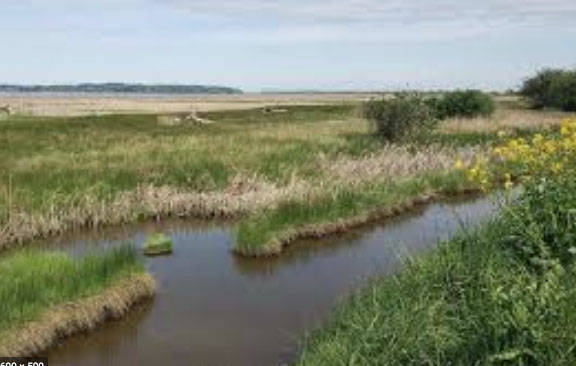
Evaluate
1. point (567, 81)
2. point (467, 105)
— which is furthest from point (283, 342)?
point (567, 81)

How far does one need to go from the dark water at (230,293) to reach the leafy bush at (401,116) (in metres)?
16.4

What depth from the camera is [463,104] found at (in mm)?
63625

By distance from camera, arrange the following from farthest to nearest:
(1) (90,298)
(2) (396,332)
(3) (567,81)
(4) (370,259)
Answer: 1. (3) (567,81)
2. (4) (370,259)
3. (1) (90,298)
4. (2) (396,332)

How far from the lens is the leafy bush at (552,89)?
246ft

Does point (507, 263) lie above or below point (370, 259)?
above

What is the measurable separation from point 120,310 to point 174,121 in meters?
46.5

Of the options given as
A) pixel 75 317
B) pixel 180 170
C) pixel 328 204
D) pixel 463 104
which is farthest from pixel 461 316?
pixel 463 104

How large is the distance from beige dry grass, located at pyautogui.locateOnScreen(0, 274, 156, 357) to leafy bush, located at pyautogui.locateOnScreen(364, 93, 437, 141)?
25.5 metres

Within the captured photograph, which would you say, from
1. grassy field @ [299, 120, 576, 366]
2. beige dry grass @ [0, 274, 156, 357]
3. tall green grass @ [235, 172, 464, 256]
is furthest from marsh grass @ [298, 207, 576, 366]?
tall green grass @ [235, 172, 464, 256]

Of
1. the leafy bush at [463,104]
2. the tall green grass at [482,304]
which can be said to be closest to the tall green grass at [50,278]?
the tall green grass at [482,304]

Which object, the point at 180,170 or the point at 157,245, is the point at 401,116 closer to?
the point at 180,170

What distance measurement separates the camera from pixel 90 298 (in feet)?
44.4

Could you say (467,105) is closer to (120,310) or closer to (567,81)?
(567,81)

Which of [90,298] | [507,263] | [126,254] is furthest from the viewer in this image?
[126,254]
